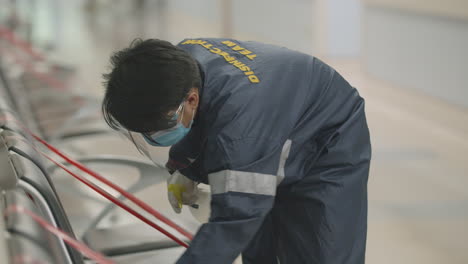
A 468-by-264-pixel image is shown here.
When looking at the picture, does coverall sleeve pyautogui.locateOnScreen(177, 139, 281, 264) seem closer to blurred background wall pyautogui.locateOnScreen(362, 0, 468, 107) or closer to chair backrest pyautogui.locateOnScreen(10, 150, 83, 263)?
chair backrest pyautogui.locateOnScreen(10, 150, 83, 263)

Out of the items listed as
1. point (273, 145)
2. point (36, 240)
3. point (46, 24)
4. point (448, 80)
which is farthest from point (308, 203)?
point (46, 24)

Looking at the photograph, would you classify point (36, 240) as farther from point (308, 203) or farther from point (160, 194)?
point (160, 194)

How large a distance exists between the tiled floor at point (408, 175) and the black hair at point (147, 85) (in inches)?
34.6

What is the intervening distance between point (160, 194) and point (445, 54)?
7.52 ft

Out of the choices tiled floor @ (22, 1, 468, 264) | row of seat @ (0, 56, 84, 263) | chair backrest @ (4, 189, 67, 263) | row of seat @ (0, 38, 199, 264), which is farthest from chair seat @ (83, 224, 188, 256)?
chair backrest @ (4, 189, 67, 263)

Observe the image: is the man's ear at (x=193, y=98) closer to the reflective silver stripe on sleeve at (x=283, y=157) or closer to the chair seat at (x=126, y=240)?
the reflective silver stripe on sleeve at (x=283, y=157)

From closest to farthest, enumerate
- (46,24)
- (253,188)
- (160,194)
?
(253,188) → (160,194) → (46,24)

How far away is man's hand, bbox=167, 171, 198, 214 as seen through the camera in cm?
180

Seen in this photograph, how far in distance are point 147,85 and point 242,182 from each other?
26 centimetres

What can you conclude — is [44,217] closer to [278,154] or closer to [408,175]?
[278,154]

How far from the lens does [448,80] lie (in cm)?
446

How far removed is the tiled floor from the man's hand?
34 cm

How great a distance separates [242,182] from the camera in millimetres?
1291

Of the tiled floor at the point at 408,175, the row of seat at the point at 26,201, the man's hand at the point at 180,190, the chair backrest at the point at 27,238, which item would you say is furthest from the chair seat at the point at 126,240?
the chair backrest at the point at 27,238
